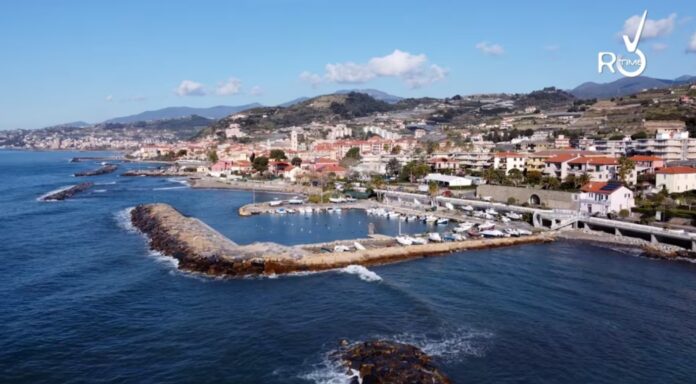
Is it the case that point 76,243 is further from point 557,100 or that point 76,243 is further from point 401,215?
point 557,100

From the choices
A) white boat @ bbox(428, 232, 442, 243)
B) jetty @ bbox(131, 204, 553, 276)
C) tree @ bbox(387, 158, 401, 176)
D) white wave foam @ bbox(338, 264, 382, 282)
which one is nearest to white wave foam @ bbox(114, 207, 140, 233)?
jetty @ bbox(131, 204, 553, 276)

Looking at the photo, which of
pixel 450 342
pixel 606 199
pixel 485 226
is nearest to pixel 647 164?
pixel 606 199

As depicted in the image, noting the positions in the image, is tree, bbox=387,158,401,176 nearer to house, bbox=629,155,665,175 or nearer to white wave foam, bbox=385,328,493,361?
house, bbox=629,155,665,175

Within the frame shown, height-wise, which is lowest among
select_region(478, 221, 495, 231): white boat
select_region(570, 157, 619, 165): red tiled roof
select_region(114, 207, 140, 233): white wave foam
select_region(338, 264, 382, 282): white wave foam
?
select_region(338, 264, 382, 282): white wave foam

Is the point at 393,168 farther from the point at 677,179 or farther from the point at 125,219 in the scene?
the point at 125,219

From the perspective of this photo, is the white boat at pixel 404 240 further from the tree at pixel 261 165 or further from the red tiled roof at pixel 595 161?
the tree at pixel 261 165

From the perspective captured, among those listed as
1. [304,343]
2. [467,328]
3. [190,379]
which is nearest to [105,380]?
[190,379]

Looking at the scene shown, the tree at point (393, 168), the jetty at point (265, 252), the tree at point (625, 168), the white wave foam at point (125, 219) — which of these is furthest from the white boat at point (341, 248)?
Result: the tree at point (393, 168)

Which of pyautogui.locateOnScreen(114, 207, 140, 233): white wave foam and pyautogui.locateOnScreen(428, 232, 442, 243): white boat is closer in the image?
pyautogui.locateOnScreen(428, 232, 442, 243): white boat
